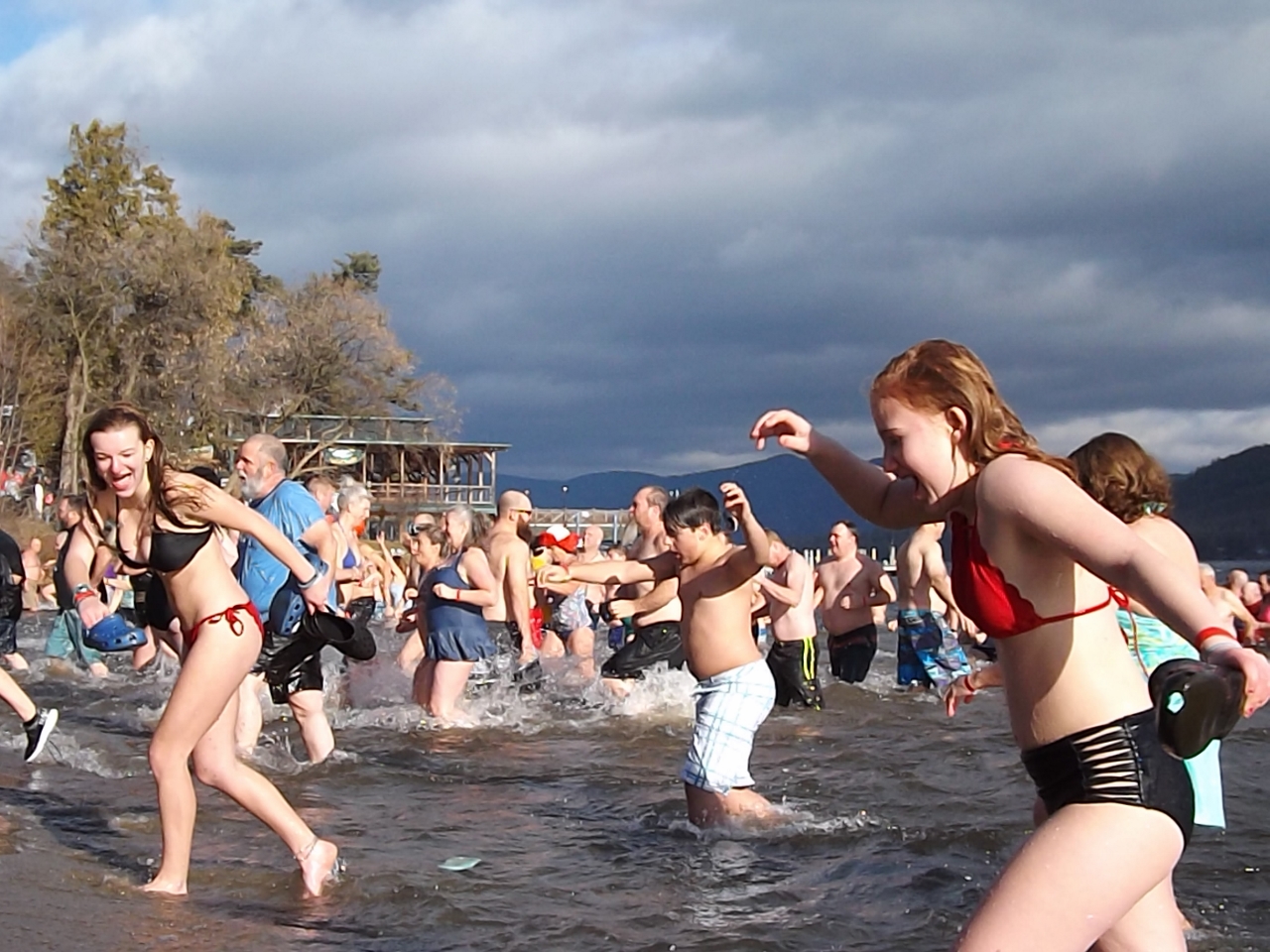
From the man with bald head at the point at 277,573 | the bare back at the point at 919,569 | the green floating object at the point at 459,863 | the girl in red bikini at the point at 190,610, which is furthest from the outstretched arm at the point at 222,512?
the bare back at the point at 919,569

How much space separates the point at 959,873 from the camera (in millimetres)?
5980

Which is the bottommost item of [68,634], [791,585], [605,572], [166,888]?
[166,888]

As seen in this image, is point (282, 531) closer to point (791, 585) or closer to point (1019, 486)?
point (791, 585)

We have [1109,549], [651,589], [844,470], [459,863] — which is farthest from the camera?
[651,589]

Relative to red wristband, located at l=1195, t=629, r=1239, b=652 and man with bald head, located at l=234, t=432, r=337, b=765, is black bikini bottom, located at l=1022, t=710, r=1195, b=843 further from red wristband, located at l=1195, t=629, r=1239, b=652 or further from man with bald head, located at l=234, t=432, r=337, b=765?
man with bald head, located at l=234, t=432, r=337, b=765

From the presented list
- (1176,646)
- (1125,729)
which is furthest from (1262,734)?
(1125,729)

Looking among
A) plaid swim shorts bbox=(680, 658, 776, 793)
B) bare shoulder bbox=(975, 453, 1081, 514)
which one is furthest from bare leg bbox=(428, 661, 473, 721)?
bare shoulder bbox=(975, 453, 1081, 514)

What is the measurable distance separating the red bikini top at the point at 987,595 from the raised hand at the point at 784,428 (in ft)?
2.47

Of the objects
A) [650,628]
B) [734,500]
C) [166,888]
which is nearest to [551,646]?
[650,628]

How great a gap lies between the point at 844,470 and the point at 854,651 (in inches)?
359

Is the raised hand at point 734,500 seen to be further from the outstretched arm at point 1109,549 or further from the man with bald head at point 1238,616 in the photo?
the man with bald head at point 1238,616

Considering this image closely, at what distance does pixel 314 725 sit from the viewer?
8.21 metres

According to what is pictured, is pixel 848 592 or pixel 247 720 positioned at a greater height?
pixel 848 592

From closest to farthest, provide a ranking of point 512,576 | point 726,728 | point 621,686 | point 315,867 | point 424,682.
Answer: point 315,867
point 726,728
point 424,682
point 512,576
point 621,686
